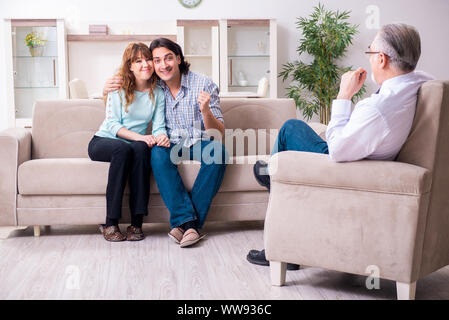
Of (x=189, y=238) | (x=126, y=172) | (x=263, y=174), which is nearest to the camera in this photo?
(x=263, y=174)

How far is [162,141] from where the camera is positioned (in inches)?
107

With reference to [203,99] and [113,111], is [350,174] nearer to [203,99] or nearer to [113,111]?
[203,99]

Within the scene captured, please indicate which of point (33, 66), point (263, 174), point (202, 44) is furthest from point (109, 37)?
point (263, 174)

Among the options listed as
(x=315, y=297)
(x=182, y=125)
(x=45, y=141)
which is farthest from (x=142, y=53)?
(x=315, y=297)

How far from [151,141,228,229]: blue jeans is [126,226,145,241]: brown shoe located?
0.18 meters

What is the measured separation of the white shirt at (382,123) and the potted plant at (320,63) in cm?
441

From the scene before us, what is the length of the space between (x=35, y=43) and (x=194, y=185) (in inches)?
161

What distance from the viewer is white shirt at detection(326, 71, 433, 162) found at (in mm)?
1725

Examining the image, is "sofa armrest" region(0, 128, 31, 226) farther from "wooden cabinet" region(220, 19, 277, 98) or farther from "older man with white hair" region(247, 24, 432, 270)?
A: "wooden cabinet" region(220, 19, 277, 98)

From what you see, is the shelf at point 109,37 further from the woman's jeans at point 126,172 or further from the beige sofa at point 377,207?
the beige sofa at point 377,207

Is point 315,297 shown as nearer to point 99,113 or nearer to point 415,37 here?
point 415,37

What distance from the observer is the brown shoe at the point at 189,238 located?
2535 mm

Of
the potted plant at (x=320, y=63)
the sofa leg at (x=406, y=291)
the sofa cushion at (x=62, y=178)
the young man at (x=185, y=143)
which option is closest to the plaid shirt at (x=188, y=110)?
the young man at (x=185, y=143)

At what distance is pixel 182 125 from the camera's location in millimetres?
2889
